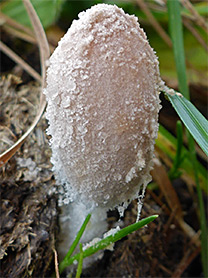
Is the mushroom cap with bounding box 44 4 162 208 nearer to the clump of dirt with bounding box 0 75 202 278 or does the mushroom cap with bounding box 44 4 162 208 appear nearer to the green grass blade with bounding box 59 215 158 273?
the green grass blade with bounding box 59 215 158 273

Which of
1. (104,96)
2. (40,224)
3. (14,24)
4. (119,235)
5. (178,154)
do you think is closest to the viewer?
(104,96)

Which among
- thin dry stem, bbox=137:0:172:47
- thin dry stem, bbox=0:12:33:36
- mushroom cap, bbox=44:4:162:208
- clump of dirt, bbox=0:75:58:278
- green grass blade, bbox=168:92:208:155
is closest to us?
mushroom cap, bbox=44:4:162:208

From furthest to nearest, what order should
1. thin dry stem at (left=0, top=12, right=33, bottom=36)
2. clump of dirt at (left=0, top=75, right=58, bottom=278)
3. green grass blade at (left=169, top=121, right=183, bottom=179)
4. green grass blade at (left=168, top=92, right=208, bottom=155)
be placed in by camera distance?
thin dry stem at (left=0, top=12, right=33, bottom=36) < green grass blade at (left=169, top=121, right=183, bottom=179) < clump of dirt at (left=0, top=75, right=58, bottom=278) < green grass blade at (left=168, top=92, right=208, bottom=155)

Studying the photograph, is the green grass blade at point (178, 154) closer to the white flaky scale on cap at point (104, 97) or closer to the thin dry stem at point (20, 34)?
the white flaky scale on cap at point (104, 97)

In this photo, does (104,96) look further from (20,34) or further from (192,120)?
(20,34)

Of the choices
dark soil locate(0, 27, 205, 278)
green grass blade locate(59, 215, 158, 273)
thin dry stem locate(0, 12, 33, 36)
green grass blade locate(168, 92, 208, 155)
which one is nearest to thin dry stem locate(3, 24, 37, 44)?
Answer: thin dry stem locate(0, 12, 33, 36)

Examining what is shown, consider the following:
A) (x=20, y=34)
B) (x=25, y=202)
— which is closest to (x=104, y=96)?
(x=25, y=202)

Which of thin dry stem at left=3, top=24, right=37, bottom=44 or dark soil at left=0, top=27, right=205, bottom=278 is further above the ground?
thin dry stem at left=3, top=24, right=37, bottom=44

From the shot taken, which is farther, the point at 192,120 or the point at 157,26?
the point at 157,26
